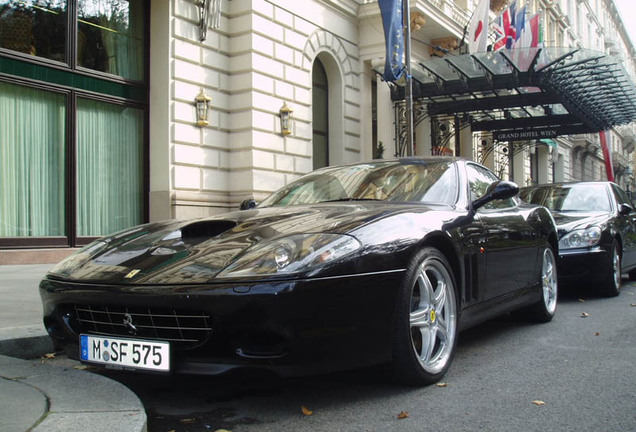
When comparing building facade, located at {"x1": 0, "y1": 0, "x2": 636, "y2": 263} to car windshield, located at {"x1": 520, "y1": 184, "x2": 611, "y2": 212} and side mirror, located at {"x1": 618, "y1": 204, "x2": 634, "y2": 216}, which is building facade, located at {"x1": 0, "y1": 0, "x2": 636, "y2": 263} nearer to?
car windshield, located at {"x1": 520, "y1": 184, "x2": 611, "y2": 212}

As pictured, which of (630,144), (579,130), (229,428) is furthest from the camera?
(630,144)

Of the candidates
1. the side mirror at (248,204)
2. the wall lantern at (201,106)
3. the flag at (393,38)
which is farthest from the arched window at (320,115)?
the side mirror at (248,204)

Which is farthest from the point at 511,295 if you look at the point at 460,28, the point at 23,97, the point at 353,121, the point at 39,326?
the point at 460,28

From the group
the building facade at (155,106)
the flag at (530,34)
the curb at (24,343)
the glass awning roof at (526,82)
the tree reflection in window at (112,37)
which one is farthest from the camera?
the flag at (530,34)

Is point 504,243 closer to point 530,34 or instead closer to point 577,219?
point 577,219

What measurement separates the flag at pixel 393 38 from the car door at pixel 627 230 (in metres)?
7.28

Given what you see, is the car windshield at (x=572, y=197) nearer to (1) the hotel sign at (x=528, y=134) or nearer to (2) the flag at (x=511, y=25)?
(2) the flag at (x=511, y=25)

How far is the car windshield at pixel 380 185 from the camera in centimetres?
402

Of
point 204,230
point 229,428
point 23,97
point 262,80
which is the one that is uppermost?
point 262,80

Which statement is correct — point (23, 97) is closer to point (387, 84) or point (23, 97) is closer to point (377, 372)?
point (377, 372)

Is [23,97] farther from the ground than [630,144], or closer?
closer

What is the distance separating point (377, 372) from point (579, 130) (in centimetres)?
2057

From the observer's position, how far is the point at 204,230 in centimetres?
347

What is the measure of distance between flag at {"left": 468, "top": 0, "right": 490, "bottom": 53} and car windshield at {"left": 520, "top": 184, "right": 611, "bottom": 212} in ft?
32.7
